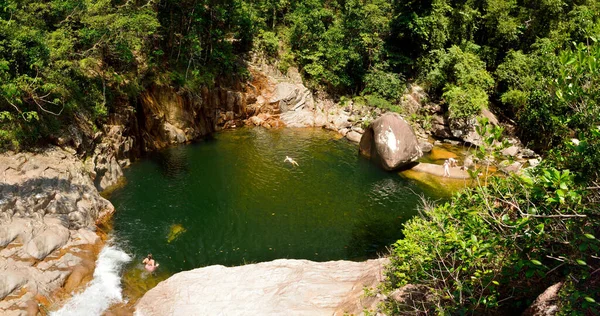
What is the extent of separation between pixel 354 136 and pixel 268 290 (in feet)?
77.2

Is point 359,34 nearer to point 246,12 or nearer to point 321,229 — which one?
point 246,12

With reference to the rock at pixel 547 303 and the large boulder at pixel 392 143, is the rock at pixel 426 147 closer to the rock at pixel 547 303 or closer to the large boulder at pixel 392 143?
the large boulder at pixel 392 143

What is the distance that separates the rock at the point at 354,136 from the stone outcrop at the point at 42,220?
21538 mm

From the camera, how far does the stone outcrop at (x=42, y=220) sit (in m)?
12.6

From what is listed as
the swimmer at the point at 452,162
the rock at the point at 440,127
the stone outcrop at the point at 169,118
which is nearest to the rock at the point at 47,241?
the stone outcrop at the point at 169,118

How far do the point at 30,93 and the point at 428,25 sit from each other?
34174 millimetres

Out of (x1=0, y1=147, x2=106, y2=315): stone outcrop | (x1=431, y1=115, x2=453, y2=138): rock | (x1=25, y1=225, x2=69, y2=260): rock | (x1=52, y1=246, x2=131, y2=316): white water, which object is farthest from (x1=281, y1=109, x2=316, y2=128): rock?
(x1=25, y1=225, x2=69, y2=260): rock

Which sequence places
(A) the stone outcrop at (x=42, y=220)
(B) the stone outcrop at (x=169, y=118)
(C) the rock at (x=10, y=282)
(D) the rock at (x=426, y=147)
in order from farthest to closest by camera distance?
(D) the rock at (x=426, y=147)
(B) the stone outcrop at (x=169, y=118)
(A) the stone outcrop at (x=42, y=220)
(C) the rock at (x=10, y=282)

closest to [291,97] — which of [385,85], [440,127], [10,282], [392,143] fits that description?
[385,85]

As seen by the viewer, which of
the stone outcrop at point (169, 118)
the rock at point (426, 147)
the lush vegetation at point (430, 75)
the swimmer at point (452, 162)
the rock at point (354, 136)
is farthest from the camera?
the rock at point (354, 136)

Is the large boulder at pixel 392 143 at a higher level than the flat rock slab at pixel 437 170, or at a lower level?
higher

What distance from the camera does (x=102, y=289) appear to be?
44.2 feet

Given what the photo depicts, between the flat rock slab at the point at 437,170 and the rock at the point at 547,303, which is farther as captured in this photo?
the flat rock slab at the point at 437,170

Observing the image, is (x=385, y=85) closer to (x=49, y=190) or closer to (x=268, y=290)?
(x=268, y=290)
